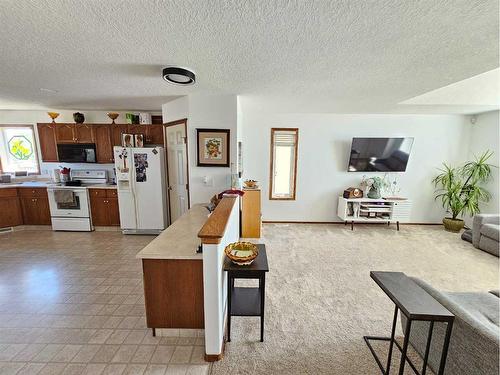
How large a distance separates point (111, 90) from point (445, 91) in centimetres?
492

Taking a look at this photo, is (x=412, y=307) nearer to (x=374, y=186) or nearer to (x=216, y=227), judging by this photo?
(x=216, y=227)

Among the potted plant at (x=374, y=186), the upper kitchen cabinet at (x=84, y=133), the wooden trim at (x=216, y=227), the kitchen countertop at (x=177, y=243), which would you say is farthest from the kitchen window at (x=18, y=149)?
the potted plant at (x=374, y=186)

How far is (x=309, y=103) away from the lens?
3549 mm

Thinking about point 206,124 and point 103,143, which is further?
point 103,143

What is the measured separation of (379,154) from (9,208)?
25.2ft

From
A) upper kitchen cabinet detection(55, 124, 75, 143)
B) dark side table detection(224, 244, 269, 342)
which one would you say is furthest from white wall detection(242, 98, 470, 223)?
upper kitchen cabinet detection(55, 124, 75, 143)

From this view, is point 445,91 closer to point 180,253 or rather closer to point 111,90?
point 180,253

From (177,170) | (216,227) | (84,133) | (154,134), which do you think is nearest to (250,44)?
(216,227)

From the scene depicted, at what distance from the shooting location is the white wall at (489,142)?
4023 millimetres

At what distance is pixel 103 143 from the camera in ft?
13.8

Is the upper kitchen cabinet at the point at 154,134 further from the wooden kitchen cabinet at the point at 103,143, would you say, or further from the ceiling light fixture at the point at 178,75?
the ceiling light fixture at the point at 178,75

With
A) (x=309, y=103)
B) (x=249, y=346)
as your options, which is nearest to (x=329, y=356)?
(x=249, y=346)

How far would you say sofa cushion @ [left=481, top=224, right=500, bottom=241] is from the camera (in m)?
3.25

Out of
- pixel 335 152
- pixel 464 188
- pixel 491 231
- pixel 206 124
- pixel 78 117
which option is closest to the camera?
pixel 206 124
